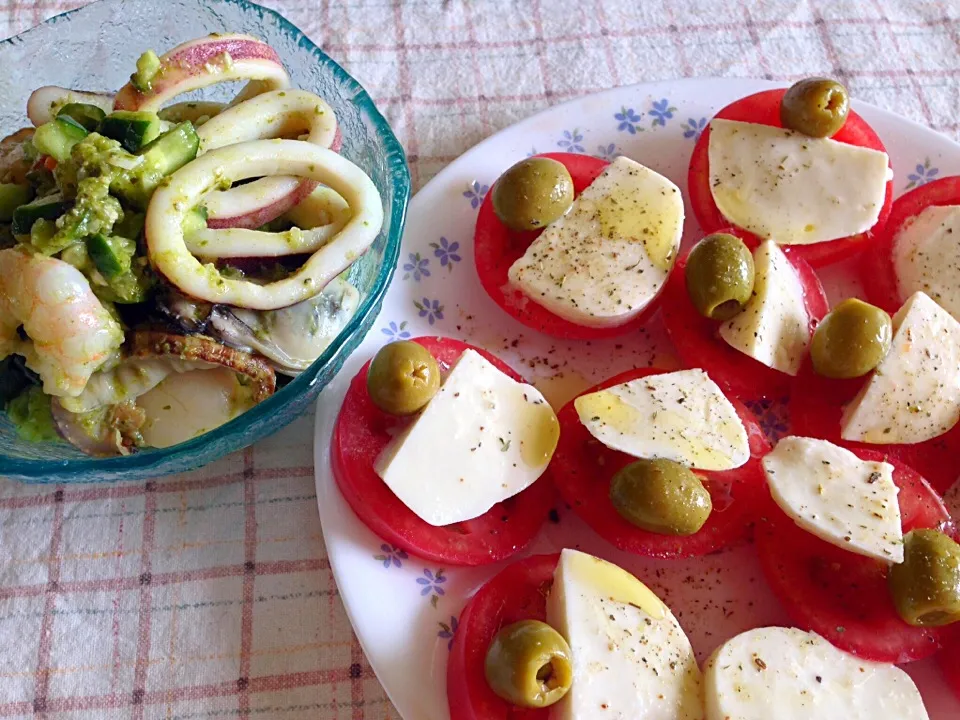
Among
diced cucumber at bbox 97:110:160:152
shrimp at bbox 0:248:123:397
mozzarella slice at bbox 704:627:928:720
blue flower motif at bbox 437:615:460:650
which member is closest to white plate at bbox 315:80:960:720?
blue flower motif at bbox 437:615:460:650

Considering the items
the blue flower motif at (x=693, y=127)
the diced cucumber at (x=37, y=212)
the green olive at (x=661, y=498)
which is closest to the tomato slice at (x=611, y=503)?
the green olive at (x=661, y=498)

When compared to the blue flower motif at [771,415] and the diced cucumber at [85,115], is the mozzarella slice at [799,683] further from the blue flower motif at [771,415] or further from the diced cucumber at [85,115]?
the diced cucumber at [85,115]

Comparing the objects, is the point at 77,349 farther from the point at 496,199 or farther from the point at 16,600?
the point at 496,199

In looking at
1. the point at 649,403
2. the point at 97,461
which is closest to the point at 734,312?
the point at 649,403

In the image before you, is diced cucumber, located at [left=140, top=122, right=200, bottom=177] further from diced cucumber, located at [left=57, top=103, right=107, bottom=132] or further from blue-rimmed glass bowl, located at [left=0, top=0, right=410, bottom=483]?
blue-rimmed glass bowl, located at [left=0, top=0, right=410, bottom=483]

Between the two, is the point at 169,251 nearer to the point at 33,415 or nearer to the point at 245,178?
the point at 245,178
